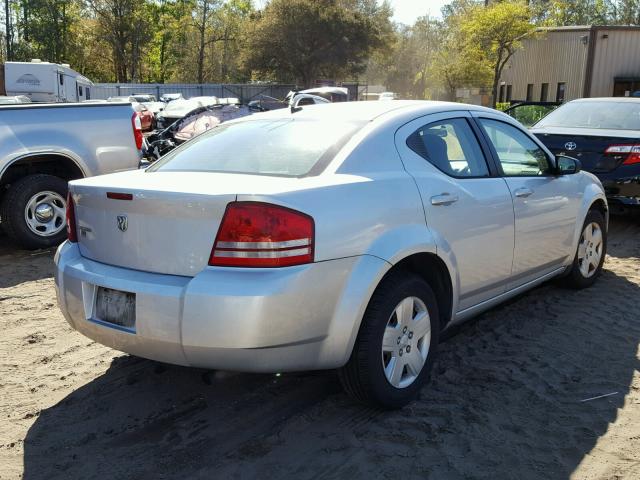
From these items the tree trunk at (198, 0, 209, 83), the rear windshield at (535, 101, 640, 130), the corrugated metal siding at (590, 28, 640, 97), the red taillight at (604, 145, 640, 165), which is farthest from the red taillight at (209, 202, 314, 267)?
the tree trunk at (198, 0, 209, 83)

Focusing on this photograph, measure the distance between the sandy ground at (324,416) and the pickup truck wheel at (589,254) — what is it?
2.62 ft

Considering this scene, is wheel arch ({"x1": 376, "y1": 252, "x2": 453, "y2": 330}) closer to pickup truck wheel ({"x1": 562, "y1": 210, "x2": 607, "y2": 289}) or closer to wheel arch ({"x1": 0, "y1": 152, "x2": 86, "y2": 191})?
pickup truck wheel ({"x1": 562, "y1": 210, "x2": 607, "y2": 289})

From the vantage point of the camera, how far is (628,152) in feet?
24.5

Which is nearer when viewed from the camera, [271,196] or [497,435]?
[271,196]

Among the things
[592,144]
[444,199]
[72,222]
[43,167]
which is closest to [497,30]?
[592,144]

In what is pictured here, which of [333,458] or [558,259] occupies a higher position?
[558,259]

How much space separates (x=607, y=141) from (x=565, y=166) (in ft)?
10.2

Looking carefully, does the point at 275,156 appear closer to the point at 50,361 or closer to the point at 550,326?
the point at 50,361

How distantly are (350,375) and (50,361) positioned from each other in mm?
2098

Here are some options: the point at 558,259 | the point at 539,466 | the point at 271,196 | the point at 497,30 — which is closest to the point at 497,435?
the point at 539,466

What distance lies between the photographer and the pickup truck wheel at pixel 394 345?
3262 mm

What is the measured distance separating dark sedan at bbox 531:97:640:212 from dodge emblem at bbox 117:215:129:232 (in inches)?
235

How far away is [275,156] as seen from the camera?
356cm

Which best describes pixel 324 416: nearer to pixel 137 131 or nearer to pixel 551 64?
pixel 137 131
